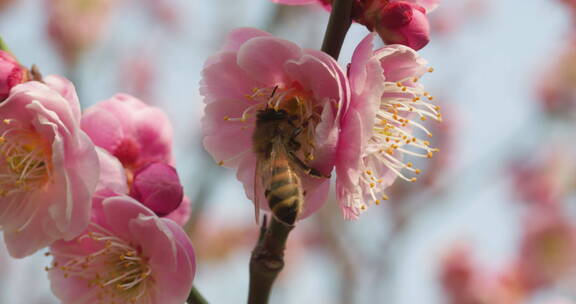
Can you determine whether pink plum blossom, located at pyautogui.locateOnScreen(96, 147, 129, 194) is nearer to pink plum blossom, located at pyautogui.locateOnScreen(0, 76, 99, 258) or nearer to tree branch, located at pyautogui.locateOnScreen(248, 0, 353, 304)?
pink plum blossom, located at pyautogui.locateOnScreen(0, 76, 99, 258)

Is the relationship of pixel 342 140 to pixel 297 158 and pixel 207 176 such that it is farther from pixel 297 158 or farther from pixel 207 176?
pixel 207 176

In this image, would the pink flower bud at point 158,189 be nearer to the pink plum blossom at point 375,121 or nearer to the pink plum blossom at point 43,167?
the pink plum blossom at point 43,167

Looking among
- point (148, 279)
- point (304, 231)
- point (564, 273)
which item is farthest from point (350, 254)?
point (148, 279)

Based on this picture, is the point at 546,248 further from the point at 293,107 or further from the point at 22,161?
the point at 22,161

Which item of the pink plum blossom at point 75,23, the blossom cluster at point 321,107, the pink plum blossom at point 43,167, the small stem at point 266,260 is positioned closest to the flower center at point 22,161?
the pink plum blossom at point 43,167

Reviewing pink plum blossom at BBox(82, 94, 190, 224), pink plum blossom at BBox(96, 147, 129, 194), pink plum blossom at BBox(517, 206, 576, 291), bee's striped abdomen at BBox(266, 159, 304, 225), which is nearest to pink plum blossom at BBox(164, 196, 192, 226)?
pink plum blossom at BBox(82, 94, 190, 224)

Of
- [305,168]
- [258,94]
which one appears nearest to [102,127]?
[258,94]

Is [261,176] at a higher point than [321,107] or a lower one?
lower
